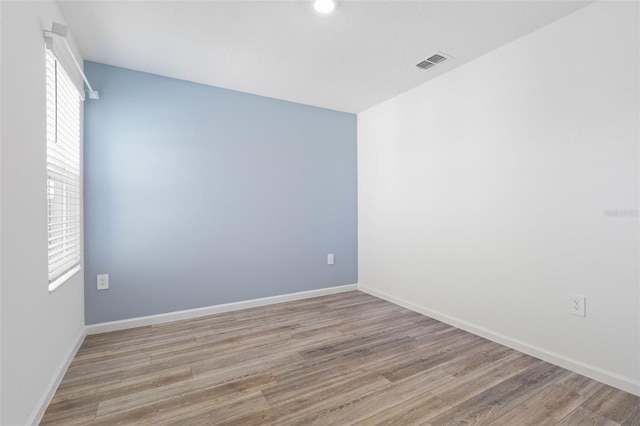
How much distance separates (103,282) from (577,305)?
12.0ft

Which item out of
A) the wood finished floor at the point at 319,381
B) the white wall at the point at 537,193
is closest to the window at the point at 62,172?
the wood finished floor at the point at 319,381

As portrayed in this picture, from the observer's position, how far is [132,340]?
8.05ft

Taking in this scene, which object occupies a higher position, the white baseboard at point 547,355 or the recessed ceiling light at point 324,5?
the recessed ceiling light at point 324,5

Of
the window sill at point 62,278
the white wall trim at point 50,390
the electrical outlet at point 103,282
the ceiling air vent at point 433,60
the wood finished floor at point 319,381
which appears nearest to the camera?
the white wall trim at point 50,390

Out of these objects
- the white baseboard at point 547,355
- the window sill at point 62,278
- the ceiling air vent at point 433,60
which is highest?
the ceiling air vent at point 433,60

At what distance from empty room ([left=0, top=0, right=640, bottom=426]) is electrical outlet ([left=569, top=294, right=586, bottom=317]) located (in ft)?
0.06

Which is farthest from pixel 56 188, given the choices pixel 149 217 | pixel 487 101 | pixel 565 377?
pixel 565 377

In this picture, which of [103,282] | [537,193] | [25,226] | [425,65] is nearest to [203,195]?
[103,282]

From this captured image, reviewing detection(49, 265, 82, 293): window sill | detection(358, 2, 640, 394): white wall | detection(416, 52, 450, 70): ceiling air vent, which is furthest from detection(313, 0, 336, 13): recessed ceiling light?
detection(49, 265, 82, 293): window sill

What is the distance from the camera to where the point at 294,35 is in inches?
87.7

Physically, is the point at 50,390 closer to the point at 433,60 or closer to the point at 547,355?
the point at 547,355

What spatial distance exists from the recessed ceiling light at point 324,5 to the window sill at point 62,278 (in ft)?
7.69

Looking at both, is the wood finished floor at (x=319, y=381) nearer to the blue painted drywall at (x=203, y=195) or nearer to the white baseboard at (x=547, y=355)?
the white baseboard at (x=547, y=355)

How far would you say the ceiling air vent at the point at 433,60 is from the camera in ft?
8.17
